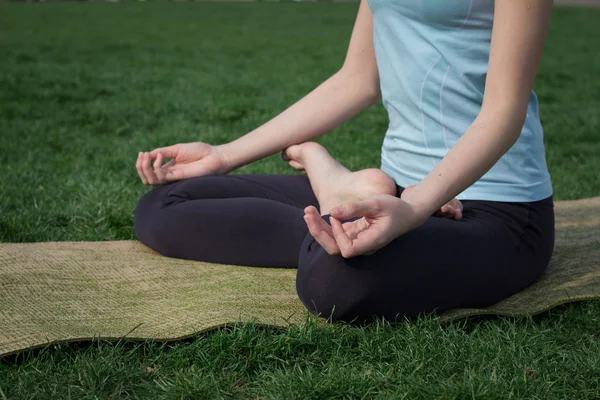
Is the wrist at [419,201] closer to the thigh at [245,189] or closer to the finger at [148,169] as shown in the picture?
the thigh at [245,189]

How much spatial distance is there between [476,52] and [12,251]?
159 cm

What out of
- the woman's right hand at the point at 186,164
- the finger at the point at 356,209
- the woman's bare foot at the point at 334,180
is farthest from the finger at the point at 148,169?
the finger at the point at 356,209

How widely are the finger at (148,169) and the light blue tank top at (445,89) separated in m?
0.80

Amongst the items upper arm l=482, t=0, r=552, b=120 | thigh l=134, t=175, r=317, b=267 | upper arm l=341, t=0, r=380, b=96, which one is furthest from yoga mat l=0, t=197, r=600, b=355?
upper arm l=341, t=0, r=380, b=96

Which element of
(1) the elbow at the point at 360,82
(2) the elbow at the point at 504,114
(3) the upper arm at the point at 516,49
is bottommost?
(1) the elbow at the point at 360,82

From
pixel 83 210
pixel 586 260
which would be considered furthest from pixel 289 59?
pixel 586 260

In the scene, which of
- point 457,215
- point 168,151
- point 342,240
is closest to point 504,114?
point 457,215

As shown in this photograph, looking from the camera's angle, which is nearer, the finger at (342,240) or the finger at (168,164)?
the finger at (342,240)

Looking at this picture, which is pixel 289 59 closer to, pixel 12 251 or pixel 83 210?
pixel 83 210

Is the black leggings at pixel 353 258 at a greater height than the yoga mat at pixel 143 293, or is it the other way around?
the black leggings at pixel 353 258

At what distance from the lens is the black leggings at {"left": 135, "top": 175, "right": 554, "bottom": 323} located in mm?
2043

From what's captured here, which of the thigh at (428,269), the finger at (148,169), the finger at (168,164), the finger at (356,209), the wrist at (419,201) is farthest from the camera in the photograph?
the finger at (168,164)

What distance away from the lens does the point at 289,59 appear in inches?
435

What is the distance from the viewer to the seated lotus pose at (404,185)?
6.60 ft
